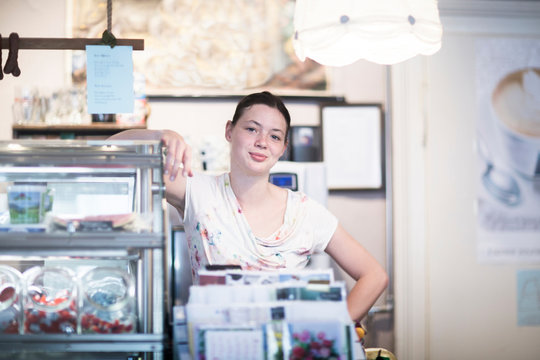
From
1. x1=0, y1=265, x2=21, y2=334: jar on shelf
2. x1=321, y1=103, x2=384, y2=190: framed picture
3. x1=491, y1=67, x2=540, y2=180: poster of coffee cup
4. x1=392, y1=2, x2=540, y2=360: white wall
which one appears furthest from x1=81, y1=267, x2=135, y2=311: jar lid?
x1=491, y1=67, x2=540, y2=180: poster of coffee cup

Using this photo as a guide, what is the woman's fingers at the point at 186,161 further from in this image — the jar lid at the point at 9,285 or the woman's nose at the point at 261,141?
the jar lid at the point at 9,285

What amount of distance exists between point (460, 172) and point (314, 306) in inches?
105

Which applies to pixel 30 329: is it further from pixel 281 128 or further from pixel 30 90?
pixel 30 90

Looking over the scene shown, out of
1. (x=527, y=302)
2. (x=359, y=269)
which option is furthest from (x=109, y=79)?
(x=527, y=302)

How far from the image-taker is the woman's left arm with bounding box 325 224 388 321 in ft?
5.84

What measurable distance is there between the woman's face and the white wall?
1.87 m

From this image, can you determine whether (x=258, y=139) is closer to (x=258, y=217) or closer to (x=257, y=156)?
(x=257, y=156)

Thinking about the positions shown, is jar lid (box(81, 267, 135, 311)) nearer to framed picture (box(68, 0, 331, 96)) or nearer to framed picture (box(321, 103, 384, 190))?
framed picture (box(68, 0, 331, 96))

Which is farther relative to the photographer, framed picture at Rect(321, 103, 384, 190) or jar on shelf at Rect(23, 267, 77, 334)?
framed picture at Rect(321, 103, 384, 190)

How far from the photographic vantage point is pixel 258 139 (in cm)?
176

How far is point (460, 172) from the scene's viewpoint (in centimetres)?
352

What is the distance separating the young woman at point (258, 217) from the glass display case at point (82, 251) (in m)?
0.26

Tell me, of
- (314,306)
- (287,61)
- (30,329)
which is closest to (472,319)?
(287,61)

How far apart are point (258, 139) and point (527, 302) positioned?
8.74 ft
